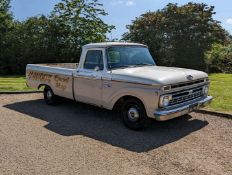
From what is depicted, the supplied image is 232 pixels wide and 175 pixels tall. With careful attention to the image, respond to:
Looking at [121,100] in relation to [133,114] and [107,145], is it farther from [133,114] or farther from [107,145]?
[107,145]

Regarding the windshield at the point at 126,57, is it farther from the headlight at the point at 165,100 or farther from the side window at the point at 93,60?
the headlight at the point at 165,100

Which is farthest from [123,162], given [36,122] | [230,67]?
[230,67]

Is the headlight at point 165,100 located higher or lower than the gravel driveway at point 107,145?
higher

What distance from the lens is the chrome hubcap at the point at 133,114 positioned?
23.5ft

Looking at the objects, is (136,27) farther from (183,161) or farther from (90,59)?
(183,161)

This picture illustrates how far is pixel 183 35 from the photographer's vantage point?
20.9 meters

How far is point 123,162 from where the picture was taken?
5508mm

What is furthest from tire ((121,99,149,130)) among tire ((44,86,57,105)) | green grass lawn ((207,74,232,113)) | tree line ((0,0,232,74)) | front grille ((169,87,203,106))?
tree line ((0,0,232,74))

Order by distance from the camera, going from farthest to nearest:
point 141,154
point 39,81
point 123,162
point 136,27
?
point 136,27, point 39,81, point 141,154, point 123,162

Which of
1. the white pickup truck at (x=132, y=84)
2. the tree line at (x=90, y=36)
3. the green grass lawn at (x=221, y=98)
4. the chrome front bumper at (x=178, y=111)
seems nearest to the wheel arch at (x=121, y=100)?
the white pickup truck at (x=132, y=84)

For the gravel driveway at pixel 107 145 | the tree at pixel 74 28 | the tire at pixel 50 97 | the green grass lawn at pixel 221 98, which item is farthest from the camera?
the tree at pixel 74 28

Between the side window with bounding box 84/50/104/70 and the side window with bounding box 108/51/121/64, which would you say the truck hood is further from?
the side window with bounding box 84/50/104/70

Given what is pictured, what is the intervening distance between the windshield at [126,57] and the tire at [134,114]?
1036 mm

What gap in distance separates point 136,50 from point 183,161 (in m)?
3.72
